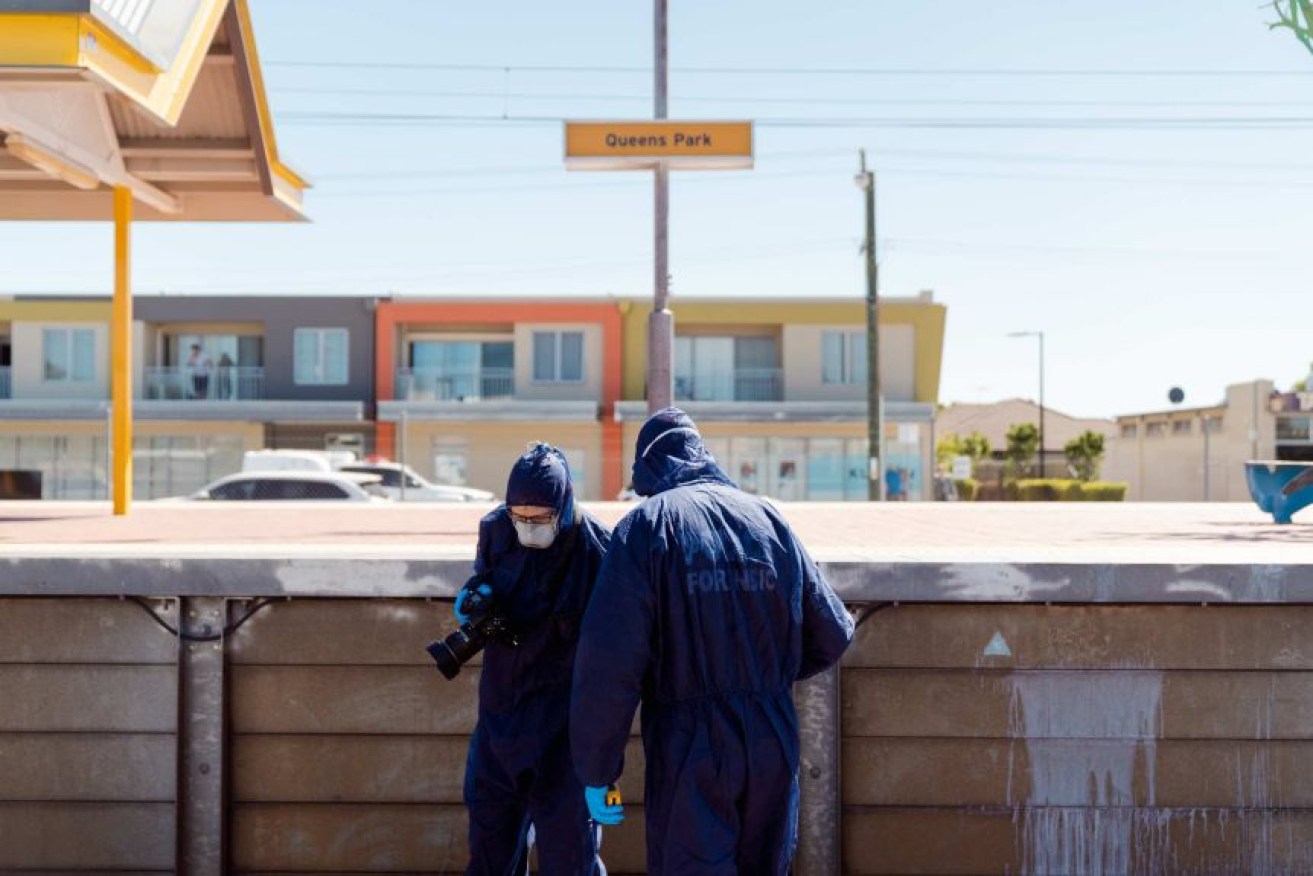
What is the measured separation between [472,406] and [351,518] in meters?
24.5

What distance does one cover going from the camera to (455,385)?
3528 cm

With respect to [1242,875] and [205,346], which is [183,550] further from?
[205,346]

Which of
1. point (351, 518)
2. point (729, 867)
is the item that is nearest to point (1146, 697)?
point (729, 867)

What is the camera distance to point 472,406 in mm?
33781

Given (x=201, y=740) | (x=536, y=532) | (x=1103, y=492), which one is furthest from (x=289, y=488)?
(x=1103, y=492)

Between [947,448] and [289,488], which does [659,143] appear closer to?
[289,488]

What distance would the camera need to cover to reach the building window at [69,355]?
116 feet

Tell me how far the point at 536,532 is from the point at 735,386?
31.7 metres

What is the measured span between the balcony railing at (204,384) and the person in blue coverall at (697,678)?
33767 mm

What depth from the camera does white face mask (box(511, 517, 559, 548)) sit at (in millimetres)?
4020

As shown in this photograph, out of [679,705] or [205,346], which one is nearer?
[679,705]

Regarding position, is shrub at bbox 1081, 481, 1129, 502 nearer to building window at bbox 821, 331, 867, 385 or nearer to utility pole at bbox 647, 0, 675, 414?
building window at bbox 821, 331, 867, 385

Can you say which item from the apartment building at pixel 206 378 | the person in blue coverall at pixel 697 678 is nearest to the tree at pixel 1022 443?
the apartment building at pixel 206 378

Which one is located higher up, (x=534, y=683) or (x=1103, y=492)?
(x=534, y=683)
